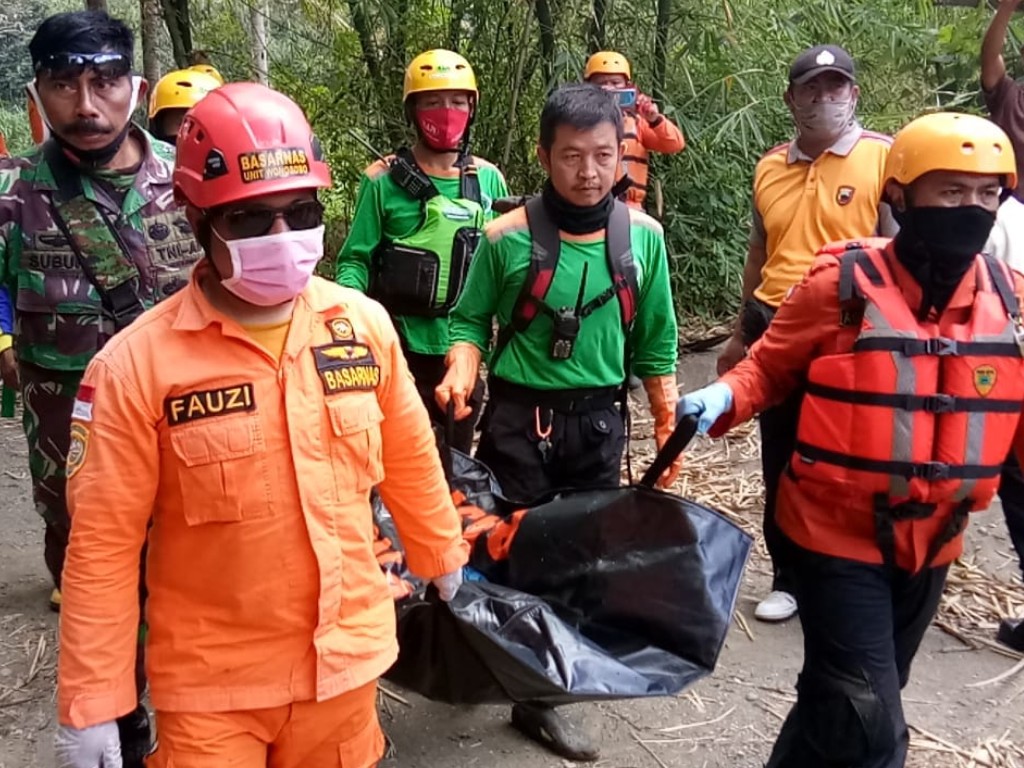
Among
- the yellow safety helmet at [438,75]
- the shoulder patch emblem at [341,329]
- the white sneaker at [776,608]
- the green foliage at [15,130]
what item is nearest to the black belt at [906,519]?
the shoulder patch emblem at [341,329]

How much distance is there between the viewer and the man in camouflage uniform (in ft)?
10.4

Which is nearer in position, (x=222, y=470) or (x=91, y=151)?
(x=222, y=470)

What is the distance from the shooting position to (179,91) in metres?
5.37

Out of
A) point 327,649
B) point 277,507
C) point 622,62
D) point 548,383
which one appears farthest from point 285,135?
point 622,62

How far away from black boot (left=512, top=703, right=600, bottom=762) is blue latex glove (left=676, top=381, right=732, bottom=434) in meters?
1.19

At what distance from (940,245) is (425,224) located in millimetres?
2652

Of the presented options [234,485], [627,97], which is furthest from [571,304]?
[627,97]

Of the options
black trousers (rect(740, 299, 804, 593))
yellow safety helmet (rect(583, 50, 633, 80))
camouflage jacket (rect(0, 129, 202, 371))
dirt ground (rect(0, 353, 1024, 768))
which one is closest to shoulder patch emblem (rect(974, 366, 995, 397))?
black trousers (rect(740, 299, 804, 593))

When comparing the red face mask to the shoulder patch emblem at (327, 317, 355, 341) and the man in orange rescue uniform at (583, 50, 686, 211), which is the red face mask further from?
the man in orange rescue uniform at (583, 50, 686, 211)

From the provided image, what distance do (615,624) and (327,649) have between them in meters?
1.21

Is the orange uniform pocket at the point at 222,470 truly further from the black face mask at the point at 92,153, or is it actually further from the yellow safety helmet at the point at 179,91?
the yellow safety helmet at the point at 179,91

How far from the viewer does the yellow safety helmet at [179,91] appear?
5309 mm

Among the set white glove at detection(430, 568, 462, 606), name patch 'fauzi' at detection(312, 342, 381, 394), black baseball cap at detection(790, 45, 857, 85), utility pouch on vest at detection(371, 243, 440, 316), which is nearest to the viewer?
name patch 'fauzi' at detection(312, 342, 381, 394)

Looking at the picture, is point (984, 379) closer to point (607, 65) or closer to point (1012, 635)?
point (1012, 635)
